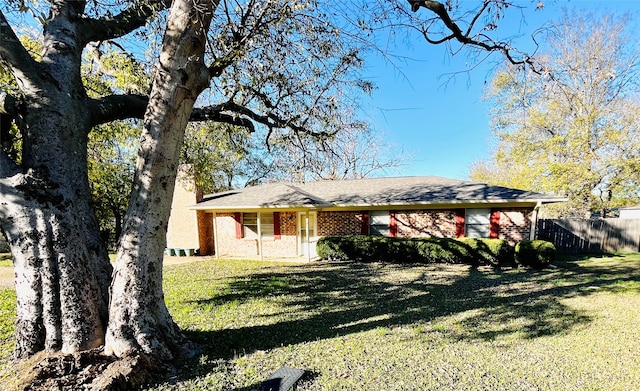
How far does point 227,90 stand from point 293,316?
13.5 feet

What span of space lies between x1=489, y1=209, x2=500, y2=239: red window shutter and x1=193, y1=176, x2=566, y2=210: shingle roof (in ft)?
2.51

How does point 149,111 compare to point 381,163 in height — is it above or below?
below

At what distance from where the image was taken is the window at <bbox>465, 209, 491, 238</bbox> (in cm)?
1148

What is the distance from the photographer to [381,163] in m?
25.1

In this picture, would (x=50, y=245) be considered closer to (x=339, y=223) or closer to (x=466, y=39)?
(x=466, y=39)

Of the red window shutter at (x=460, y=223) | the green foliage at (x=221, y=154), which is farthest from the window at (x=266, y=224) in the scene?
the red window shutter at (x=460, y=223)

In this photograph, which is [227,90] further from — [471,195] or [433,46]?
[471,195]

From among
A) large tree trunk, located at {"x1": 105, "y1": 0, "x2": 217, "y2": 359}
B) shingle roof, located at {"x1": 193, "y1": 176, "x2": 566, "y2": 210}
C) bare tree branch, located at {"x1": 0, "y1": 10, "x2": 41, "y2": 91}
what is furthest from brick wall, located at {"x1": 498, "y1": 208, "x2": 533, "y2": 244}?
bare tree branch, located at {"x1": 0, "y1": 10, "x2": 41, "y2": 91}

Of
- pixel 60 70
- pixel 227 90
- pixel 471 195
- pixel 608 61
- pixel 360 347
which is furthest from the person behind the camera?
pixel 608 61

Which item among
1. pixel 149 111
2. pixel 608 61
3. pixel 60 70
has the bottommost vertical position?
pixel 149 111

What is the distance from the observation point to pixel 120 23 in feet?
14.6

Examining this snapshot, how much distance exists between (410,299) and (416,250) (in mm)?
5225

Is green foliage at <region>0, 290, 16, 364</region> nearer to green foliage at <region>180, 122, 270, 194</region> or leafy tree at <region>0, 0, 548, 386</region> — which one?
leafy tree at <region>0, 0, 548, 386</region>

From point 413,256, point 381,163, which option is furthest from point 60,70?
point 381,163
